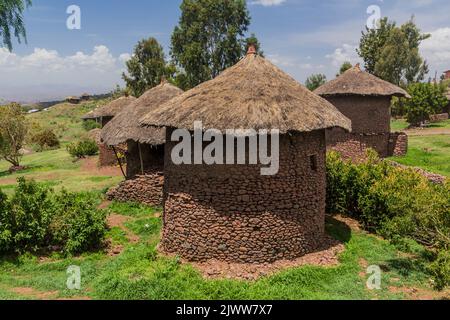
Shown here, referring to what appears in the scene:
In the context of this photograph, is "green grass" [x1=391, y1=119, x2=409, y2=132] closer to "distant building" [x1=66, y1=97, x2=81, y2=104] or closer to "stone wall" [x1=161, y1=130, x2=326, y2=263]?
"stone wall" [x1=161, y1=130, x2=326, y2=263]

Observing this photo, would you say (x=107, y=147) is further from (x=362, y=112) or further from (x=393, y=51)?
(x=393, y=51)

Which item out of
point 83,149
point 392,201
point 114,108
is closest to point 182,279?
point 392,201

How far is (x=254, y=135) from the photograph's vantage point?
Result: 905cm

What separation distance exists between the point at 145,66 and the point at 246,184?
94.4 feet

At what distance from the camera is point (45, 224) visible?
433 inches

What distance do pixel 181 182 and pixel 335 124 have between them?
13.3 feet

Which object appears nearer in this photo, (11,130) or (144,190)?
(144,190)

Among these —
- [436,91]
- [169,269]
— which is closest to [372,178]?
[169,269]

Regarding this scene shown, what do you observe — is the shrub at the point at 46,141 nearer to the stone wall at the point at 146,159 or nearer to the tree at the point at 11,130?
the tree at the point at 11,130

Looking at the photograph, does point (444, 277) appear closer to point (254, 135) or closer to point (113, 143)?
point (254, 135)

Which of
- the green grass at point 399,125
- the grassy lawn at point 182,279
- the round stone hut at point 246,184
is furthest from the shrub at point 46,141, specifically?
the green grass at point 399,125

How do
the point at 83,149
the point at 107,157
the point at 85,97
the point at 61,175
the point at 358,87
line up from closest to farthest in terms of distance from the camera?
the point at 358,87, the point at 61,175, the point at 107,157, the point at 83,149, the point at 85,97

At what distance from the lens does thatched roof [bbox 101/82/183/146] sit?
14.4 metres

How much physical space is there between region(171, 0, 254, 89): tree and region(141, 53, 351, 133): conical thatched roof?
21.6m
